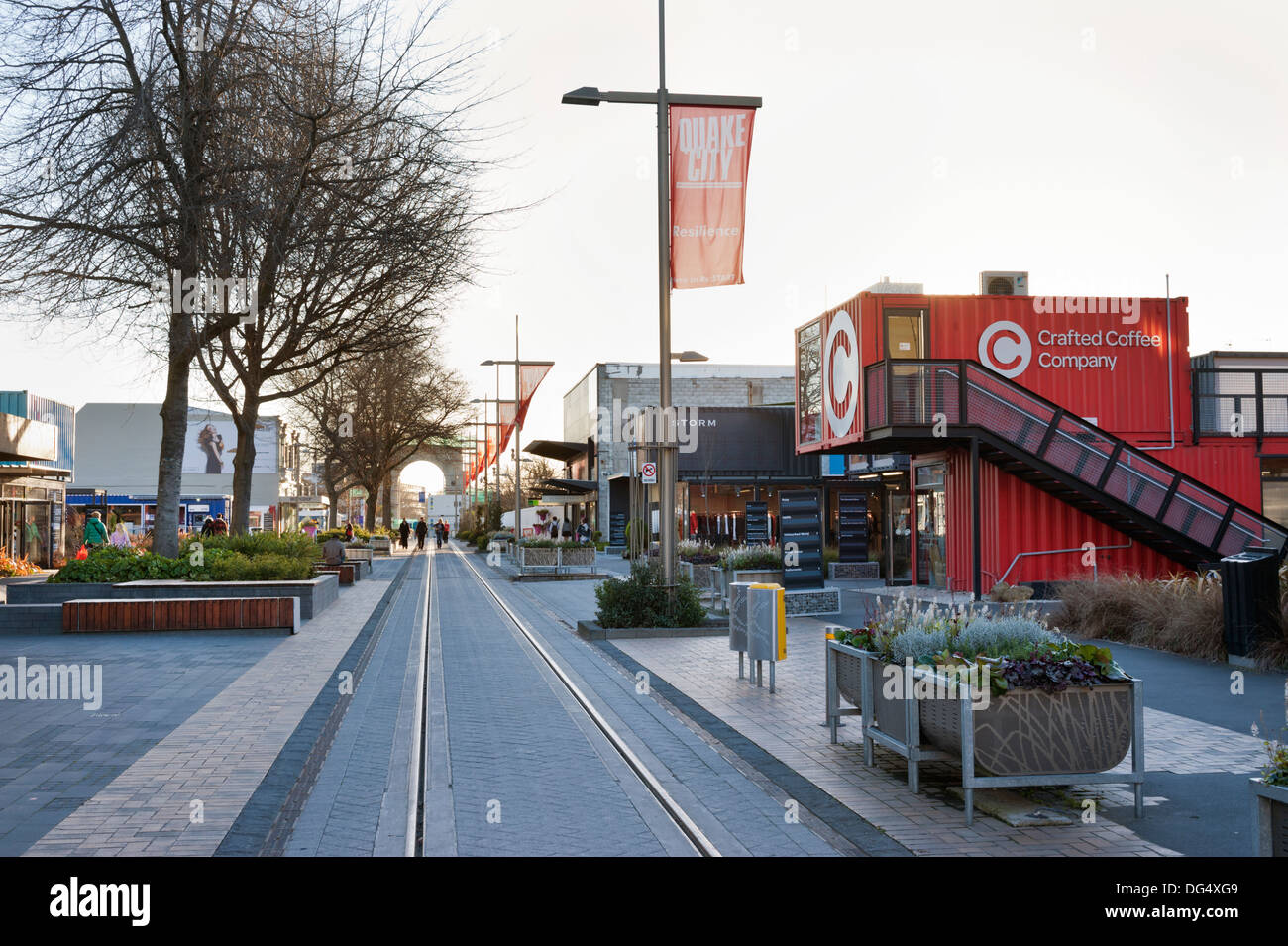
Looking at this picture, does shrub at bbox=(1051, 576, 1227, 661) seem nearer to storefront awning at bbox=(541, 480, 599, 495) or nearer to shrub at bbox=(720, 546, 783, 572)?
shrub at bbox=(720, 546, 783, 572)

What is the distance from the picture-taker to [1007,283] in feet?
97.1

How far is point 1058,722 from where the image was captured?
648 cm

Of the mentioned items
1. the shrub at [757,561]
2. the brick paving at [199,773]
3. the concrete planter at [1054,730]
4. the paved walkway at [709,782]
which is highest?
the shrub at [757,561]

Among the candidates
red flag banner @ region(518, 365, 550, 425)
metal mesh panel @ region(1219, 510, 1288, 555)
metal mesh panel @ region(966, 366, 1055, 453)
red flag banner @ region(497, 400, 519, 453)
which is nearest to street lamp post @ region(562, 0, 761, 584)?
metal mesh panel @ region(966, 366, 1055, 453)

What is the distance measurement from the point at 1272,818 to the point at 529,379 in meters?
36.6

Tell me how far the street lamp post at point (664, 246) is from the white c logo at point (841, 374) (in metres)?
5.58

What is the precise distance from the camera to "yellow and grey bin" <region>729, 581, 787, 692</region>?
11508 millimetres

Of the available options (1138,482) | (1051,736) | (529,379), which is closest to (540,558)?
(529,379)

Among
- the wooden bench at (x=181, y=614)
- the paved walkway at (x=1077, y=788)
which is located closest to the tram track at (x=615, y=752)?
the paved walkway at (x=1077, y=788)

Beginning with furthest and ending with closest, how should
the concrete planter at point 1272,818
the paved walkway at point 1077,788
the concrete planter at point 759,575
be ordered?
the concrete planter at point 759,575 < the paved walkway at point 1077,788 < the concrete planter at point 1272,818

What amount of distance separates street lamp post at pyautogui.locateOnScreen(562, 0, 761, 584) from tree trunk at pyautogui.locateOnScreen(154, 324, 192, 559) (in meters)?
7.52

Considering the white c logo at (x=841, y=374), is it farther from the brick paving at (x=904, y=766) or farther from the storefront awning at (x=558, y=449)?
the storefront awning at (x=558, y=449)

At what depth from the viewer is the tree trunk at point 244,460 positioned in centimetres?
2456
